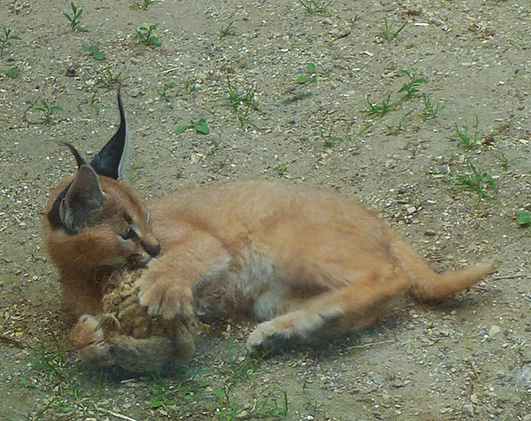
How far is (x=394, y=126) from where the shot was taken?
625cm

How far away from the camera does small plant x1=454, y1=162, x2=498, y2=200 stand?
17.9ft

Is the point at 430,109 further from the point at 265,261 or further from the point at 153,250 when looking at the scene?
the point at 153,250

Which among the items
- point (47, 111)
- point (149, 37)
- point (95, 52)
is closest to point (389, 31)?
point (149, 37)

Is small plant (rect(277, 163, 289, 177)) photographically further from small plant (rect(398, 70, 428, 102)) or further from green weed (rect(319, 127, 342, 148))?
small plant (rect(398, 70, 428, 102))

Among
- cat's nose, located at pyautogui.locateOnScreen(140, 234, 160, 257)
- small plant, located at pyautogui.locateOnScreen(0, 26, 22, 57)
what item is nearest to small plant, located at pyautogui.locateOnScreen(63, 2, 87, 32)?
small plant, located at pyautogui.locateOnScreen(0, 26, 22, 57)

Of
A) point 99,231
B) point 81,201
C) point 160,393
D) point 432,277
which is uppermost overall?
point 81,201

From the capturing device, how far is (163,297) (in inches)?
170

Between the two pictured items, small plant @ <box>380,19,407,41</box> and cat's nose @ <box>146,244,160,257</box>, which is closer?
cat's nose @ <box>146,244,160,257</box>

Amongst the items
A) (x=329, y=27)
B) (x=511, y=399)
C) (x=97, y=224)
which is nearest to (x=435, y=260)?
(x=511, y=399)

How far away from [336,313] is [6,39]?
15.1 feet

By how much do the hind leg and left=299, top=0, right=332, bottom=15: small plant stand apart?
12.3 ft

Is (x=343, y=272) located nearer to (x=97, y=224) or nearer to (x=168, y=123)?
(x=97, y=224)

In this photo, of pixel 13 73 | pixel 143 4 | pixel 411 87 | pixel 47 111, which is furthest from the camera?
pixel 143 4

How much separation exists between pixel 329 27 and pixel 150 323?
4.16m
